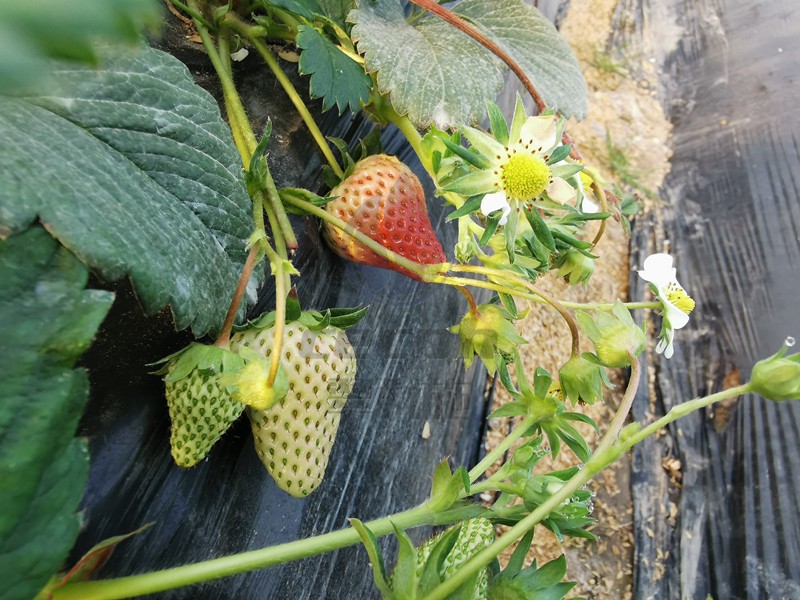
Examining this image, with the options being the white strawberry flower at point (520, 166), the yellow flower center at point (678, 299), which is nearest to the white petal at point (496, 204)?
the white strawberry flower at point (520, 166)

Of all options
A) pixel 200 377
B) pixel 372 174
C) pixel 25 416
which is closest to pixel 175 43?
pixel 372 174

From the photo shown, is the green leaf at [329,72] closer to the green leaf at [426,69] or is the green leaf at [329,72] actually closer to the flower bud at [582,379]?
the green leaf at [426,69]

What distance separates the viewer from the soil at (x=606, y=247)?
128 cm

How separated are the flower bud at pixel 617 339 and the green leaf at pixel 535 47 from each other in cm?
41

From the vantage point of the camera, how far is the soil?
128 cm

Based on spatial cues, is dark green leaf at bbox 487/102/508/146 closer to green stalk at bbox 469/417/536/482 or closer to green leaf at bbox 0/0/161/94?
green stalk at bbox 469/417/536/482

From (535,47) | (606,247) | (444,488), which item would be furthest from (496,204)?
(606,247)

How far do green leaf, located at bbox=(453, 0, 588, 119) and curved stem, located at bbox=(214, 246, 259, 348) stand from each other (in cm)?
50

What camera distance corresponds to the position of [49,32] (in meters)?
0.12

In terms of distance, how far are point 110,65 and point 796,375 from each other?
0.51m

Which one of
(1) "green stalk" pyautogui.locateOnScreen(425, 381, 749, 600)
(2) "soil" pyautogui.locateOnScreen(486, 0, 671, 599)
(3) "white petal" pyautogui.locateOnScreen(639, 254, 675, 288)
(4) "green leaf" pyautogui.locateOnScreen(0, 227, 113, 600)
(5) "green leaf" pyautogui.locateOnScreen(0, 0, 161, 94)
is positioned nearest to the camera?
(5) "green leaf" pyautogui.locateOnScreen(0, 0, 161, 94)

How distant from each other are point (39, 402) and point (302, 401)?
0.26m

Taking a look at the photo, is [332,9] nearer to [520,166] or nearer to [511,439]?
[520,166]

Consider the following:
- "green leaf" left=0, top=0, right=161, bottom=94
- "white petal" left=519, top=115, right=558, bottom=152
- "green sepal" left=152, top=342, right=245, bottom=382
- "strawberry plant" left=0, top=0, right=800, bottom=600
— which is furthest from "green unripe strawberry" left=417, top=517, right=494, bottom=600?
"green leaf" left=0, top=0, right=161, bottom=94
